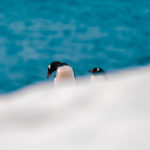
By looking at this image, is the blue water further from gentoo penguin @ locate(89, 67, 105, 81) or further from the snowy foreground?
the snowy foreground

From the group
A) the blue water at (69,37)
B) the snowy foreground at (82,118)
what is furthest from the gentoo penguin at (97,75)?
the snowy foreground at (82,118)

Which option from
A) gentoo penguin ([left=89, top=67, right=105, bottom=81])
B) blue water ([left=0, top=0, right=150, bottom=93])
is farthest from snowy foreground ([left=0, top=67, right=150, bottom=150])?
blue water ([left=0, top=0, right=150, bottom=93])

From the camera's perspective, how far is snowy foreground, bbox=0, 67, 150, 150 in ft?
2.20

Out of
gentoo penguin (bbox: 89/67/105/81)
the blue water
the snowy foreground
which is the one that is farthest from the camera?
the blue water

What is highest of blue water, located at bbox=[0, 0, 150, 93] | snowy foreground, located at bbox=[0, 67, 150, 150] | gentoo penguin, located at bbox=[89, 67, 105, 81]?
blue water, located at bbox=[0, 0, 150, 93]

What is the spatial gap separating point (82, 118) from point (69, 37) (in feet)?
40.9

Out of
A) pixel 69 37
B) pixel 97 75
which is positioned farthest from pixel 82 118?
pixel 69 37

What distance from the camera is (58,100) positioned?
77cm

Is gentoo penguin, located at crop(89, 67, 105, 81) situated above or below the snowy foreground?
above

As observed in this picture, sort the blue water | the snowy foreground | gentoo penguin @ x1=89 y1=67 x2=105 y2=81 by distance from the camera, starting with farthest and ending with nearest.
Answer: the blue water
gentoo penguin @ x1=89 y1=67 x2=105 y2=81
the snowy foreground

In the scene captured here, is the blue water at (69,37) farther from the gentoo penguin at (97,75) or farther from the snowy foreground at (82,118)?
the snowy foreground at (82,118)

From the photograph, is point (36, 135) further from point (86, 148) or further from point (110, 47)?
point (110, 47)

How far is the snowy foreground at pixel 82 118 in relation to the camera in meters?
0.67

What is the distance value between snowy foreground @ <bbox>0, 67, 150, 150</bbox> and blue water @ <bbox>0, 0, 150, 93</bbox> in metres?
8.82
